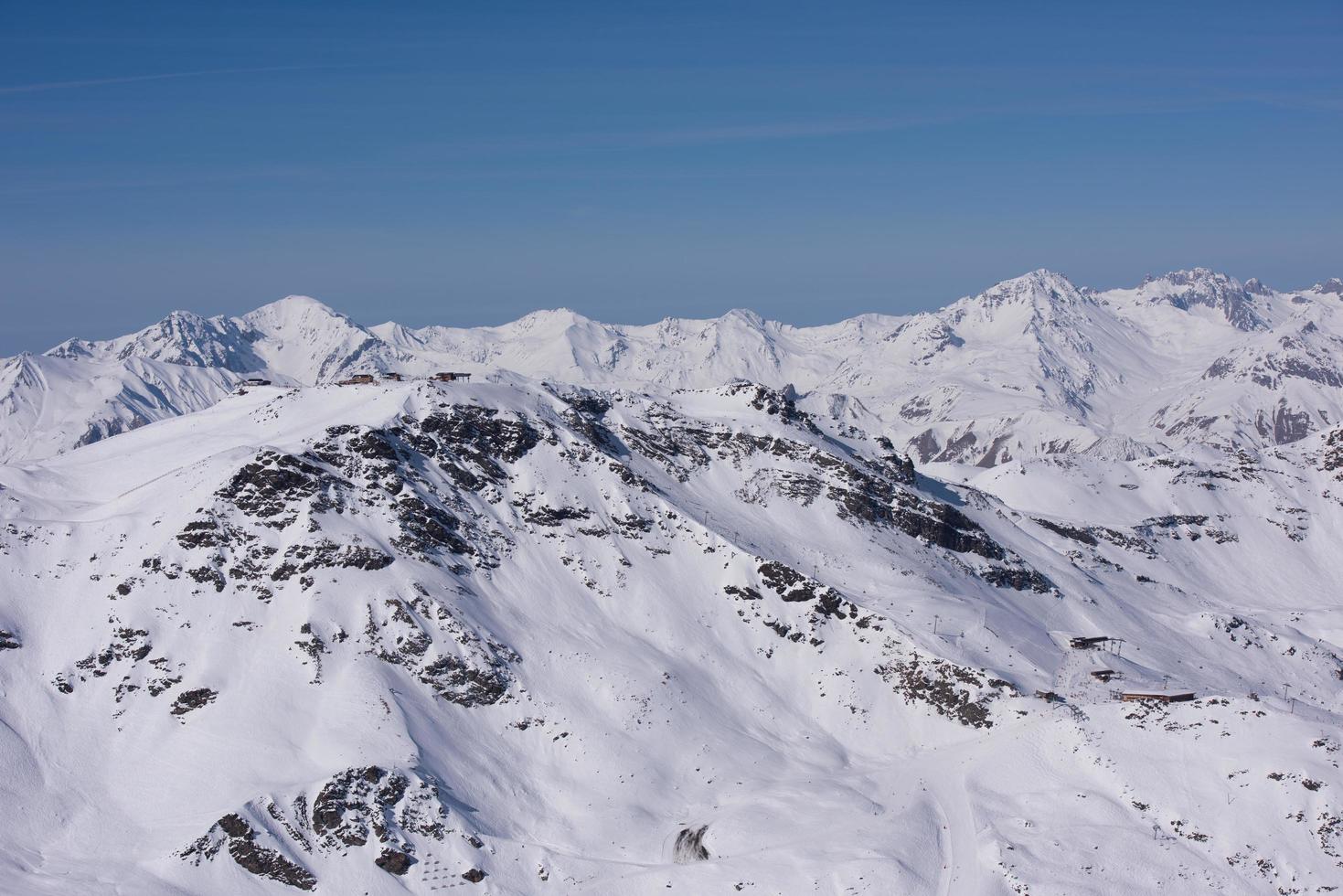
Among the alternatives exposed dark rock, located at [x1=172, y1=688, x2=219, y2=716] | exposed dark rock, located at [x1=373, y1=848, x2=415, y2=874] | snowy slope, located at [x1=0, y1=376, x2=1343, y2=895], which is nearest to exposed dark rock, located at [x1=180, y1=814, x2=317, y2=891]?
snowy slope, located at [x1=0, y1=376, x2=1343, y2=895]

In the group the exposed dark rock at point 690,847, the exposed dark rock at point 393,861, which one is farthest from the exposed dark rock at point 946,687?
the exposed dark rock at point 393,861

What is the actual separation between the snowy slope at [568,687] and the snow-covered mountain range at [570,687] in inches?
15.9

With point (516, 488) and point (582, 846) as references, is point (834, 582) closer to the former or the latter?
point (516, 488)

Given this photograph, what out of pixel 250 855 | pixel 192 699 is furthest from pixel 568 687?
pixel 192 699

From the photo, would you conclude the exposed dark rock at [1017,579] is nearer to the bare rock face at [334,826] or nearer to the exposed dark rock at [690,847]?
the exposed dark rock at [690,847]

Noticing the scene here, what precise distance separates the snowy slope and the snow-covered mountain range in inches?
15.9

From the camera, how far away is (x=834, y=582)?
150m

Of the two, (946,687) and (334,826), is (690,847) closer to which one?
(334,826)

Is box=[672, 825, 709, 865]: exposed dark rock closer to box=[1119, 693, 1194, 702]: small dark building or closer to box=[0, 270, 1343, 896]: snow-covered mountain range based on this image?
box=[0, 270, 1343, 896]: snow-covered mountain range

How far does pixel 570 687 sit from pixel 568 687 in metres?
0.31

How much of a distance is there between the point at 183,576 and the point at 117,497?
2932 cm

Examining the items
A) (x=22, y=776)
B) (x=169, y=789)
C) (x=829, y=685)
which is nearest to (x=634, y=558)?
(x=829, y=685)

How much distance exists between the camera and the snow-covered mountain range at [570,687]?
3905 inches

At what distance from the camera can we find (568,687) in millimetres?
126000
